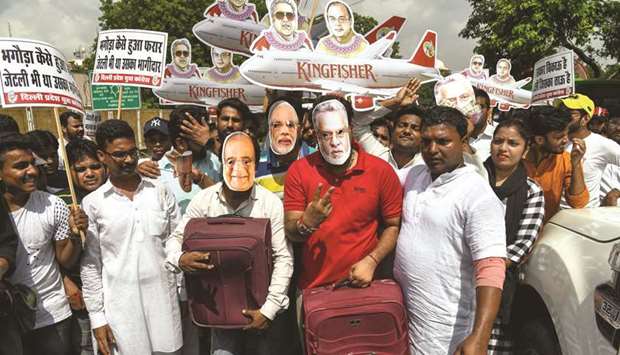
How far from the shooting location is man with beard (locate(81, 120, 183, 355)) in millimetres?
2736

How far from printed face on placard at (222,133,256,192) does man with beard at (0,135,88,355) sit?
0.84 meters

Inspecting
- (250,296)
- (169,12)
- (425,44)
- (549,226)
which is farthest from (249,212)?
(169,12)

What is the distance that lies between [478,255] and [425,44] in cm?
282

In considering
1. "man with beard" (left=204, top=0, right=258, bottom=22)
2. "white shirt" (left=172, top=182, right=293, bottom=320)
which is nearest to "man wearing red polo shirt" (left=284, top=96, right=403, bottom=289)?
"white shirt" (left=172, top=182, right=293, bottom=320)

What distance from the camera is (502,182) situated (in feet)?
9.07

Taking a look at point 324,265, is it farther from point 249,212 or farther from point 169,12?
point 169,12

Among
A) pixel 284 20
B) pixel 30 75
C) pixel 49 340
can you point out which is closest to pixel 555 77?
pixel 284 20

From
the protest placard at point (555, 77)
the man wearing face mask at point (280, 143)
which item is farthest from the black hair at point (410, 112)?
the protest placard at point (555, 77)

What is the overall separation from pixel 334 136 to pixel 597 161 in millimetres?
2565

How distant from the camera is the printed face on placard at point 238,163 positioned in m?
2.67

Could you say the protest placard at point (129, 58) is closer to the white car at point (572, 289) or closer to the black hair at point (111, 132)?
the black hair at point (111, 132)

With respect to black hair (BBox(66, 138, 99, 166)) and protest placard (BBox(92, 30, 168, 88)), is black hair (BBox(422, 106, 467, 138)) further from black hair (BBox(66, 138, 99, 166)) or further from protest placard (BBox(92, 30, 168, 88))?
protest placard (BBox(92, 30, 168, 88))

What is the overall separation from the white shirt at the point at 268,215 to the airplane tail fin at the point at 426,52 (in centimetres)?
224

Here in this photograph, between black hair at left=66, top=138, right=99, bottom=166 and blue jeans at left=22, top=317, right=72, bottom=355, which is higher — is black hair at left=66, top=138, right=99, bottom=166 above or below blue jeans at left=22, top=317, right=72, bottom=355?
above
